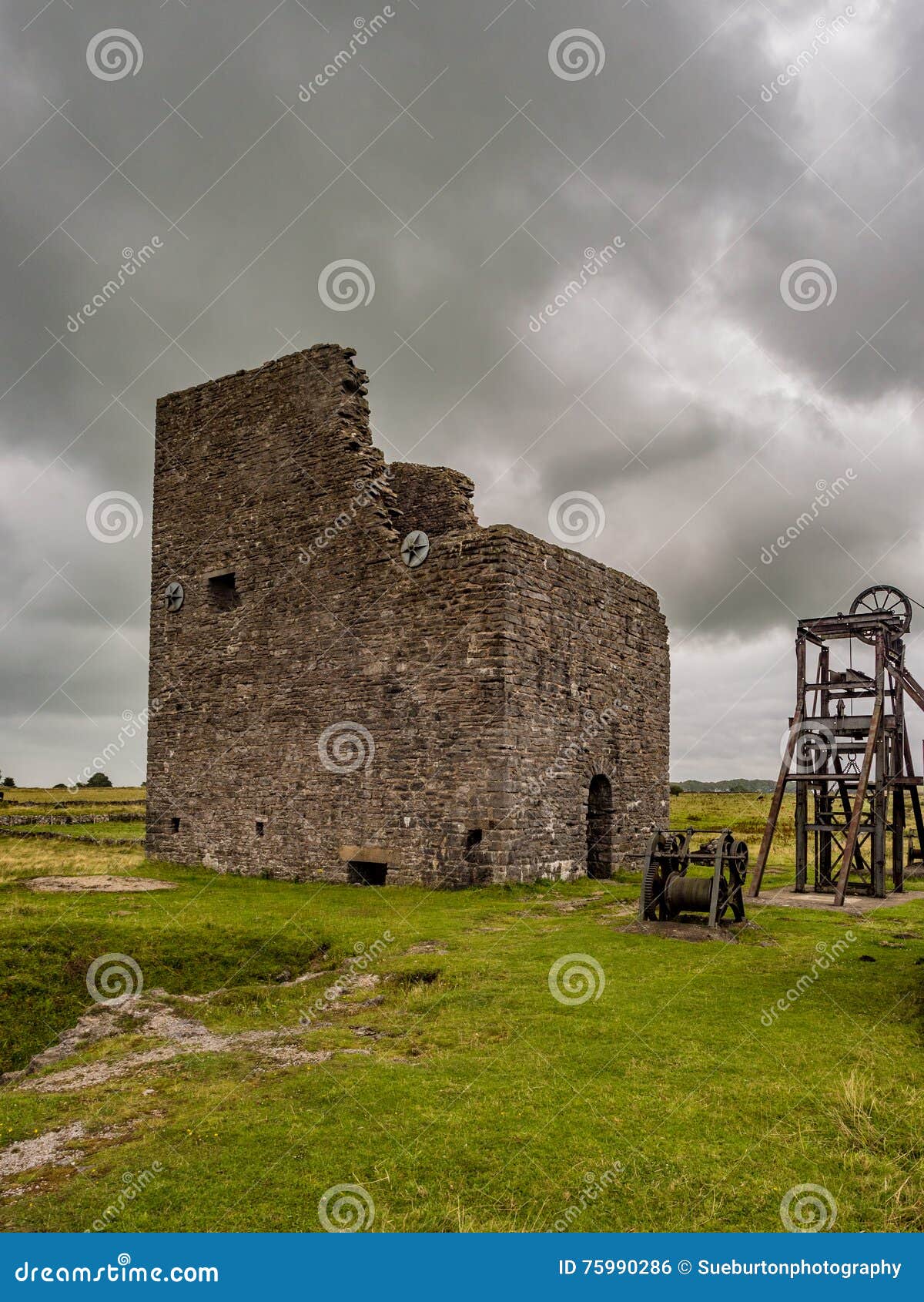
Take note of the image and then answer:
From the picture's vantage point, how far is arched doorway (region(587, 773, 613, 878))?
18781 mm

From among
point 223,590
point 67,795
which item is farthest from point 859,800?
point 67,795

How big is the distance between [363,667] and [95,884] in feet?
20.5

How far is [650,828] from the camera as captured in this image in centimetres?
2055

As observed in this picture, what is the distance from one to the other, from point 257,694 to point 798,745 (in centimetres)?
1091

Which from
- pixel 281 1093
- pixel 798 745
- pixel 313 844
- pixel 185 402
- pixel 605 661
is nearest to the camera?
pixel 281 1093

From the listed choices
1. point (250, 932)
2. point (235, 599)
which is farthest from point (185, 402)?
point (250, 932)

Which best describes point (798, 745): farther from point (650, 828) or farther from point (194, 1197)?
point (194, 1197)

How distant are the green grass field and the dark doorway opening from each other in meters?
4.70

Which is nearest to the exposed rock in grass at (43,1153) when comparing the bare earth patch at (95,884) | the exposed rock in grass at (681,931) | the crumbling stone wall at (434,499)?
the exposed rock in grass at (681,931)

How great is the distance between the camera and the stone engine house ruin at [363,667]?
1591 centimetres

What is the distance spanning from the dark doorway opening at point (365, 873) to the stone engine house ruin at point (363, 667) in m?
0.07

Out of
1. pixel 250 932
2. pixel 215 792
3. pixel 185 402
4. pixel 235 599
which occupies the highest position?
pixel 185 402

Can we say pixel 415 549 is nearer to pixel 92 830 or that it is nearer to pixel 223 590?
pixel 223 590

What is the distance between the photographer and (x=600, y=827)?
1892cm
